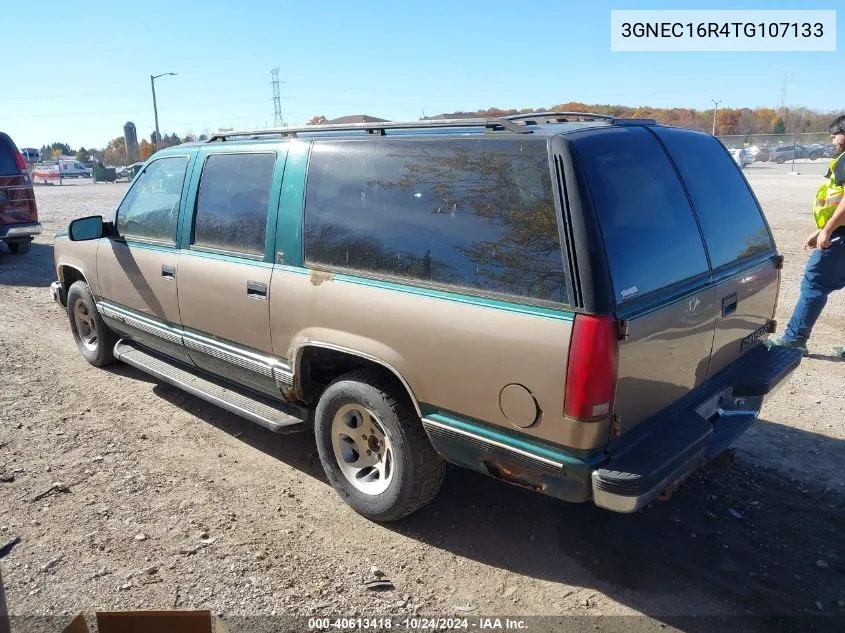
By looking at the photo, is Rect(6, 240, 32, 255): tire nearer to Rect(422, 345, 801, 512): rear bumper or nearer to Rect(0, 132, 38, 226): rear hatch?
Rect(0, 132, 38, 226): rear hatch

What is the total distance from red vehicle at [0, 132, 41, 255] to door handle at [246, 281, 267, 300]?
9628 mm

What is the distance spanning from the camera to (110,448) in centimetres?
440

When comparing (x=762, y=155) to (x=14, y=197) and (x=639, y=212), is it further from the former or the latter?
(x=639, y=212)

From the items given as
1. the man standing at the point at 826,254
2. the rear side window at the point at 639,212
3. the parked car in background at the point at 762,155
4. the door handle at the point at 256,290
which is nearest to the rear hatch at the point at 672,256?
the rear side window at the point at 639,212

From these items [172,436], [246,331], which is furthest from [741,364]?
[172,436]

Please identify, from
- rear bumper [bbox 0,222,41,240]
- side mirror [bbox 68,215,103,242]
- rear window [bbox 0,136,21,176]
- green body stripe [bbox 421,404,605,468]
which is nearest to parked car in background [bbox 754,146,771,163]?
rear bumper [bbox 0,222,41,240]

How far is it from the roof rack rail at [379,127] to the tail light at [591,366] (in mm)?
939

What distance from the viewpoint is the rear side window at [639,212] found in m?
2.62

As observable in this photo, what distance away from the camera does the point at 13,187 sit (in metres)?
11.1

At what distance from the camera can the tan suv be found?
8.50 feet

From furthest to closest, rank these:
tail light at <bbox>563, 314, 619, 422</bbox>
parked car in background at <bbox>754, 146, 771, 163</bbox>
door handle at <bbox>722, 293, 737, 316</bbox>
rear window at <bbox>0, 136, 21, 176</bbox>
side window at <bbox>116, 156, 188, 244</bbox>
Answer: parked car in background at <bbox>754, 146, 771, 163</bbox>
rear window at <bbox>0, 136, 21, 176</bbox>
side window at <bbox>116, 156, 188, 244</bbox>
door handle at <bbox>722, 293, 737, 316</bbox>
tail light at <bbox>563, 314, 619, 422</bbox>

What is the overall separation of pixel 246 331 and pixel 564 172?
7.32ft

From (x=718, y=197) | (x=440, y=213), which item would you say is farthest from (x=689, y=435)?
(x=440, y=213)

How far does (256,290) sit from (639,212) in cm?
219
